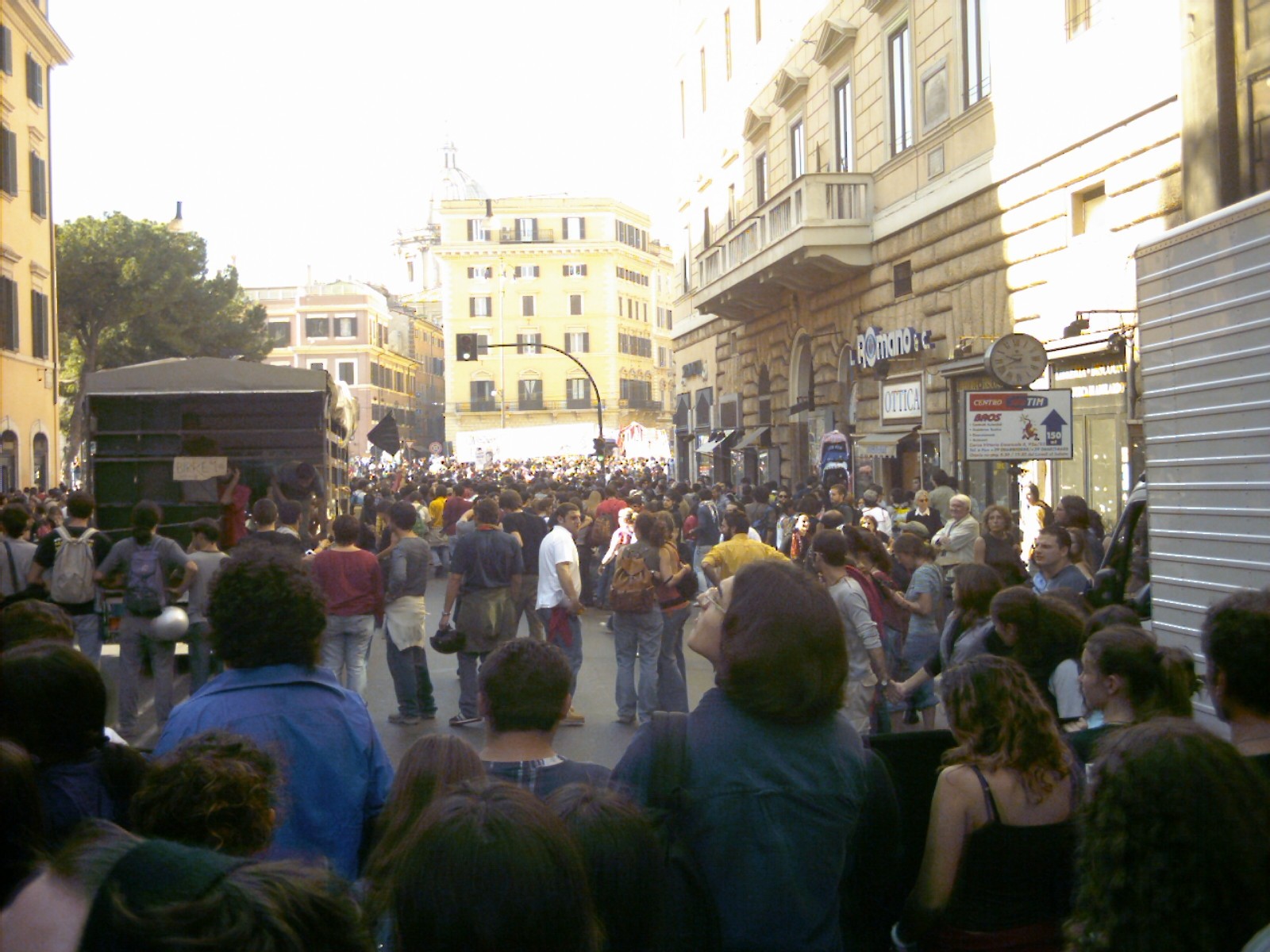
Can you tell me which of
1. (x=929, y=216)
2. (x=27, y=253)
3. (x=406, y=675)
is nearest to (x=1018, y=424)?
(x=406, y=675)

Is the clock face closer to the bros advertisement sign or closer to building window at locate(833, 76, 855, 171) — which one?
the bros advertisement sign

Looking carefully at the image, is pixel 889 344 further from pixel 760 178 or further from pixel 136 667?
pixel 136 667

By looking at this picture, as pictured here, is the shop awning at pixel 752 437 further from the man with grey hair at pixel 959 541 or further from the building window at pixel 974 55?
the man with grey hair at pixel 959 541

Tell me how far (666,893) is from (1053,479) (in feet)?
45.8

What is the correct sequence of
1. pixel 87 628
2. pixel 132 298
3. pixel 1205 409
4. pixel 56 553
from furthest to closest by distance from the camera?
pixel 132 298 < pixel 87 628 < pixel 56 553 < pixel 1205 409

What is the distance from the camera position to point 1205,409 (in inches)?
250

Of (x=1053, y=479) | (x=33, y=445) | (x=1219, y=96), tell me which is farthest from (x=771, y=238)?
(x=33, y=445)

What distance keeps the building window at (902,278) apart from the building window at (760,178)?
345 inches

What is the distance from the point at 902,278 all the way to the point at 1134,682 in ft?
56.9

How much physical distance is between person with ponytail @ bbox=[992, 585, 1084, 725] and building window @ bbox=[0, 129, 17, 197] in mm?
31965

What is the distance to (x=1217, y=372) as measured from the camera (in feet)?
20.3

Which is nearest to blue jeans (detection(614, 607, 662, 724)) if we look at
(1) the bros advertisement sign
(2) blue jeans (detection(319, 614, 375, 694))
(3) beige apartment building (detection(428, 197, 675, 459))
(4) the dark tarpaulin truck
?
(2) blue jeans (detection(319, 614, 375, 694))

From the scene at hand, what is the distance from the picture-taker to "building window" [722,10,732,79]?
32.0 meters

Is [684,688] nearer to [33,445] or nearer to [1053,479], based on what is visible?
[1053,479]
